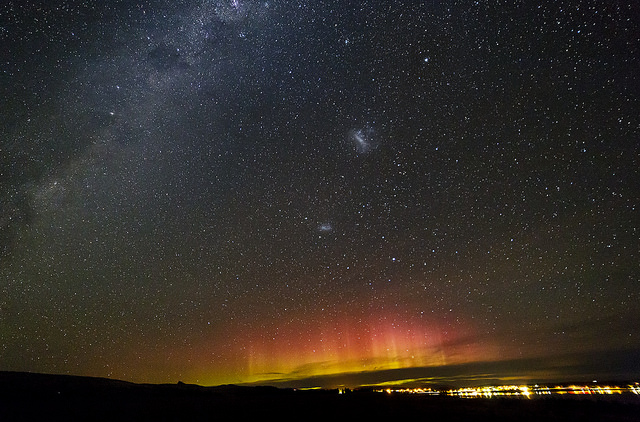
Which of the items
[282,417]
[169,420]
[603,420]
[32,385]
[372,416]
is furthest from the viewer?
[32,385]

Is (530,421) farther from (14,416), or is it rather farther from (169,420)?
(14,416)

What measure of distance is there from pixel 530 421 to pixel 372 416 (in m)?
10.1

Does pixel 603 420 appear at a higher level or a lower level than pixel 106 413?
lower

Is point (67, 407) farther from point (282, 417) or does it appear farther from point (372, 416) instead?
point (372, 416)

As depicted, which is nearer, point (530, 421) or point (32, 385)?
point (530, 421)

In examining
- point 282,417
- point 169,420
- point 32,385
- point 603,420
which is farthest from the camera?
point 32,385

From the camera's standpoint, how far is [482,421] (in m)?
20.9

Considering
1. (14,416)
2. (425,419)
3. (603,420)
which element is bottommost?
(603,420)

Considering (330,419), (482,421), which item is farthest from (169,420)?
(482,421)

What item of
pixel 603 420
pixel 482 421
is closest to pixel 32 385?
pixel 482 421

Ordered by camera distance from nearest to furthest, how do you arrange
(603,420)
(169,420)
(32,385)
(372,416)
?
1. (169,420)
2. (372,416)
3. (603,420)
4. (32,385)

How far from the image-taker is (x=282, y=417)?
69.7 feet

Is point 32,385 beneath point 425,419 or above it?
above

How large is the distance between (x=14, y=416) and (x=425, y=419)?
86.1 ft
